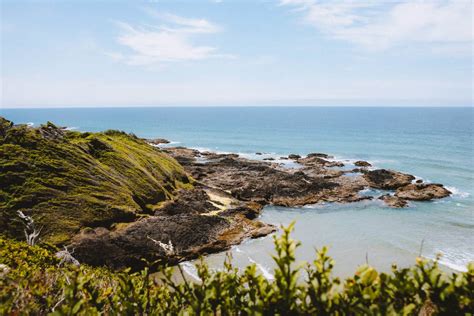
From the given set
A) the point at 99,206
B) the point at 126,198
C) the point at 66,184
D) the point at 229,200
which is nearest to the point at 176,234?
the point at 126,198

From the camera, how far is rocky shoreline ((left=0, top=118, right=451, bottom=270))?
102 ft

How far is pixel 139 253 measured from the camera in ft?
104

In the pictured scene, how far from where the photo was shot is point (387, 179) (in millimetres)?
64750

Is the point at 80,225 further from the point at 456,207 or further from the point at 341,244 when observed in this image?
the point at 456,207

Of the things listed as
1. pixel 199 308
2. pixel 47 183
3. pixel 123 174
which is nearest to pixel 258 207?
pixel 123 174

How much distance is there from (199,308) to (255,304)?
56.4 inches

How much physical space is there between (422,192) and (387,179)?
28.9 ft

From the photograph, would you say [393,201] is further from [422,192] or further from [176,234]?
[176,234]

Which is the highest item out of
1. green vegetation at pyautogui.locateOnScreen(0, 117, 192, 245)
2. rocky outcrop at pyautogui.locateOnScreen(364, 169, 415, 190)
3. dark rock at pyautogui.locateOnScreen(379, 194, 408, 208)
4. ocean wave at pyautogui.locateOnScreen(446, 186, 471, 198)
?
green vegetation at pyautogui.locateOnScreen(0, 117, 192, 245)

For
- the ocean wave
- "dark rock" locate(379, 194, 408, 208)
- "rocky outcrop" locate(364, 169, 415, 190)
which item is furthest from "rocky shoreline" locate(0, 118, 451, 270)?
the ocean wave

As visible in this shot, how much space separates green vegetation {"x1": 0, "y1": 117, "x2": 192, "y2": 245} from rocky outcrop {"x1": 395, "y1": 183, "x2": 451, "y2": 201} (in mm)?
39781

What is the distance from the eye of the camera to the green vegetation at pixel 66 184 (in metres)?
31.4

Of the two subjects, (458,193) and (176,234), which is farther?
(458,193)

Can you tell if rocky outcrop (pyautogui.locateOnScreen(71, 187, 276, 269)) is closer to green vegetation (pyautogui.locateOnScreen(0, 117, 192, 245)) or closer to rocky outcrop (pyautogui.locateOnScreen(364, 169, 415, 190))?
green vegetation (pyautogui.locateOnScreen(0, 117, 192, 245))
